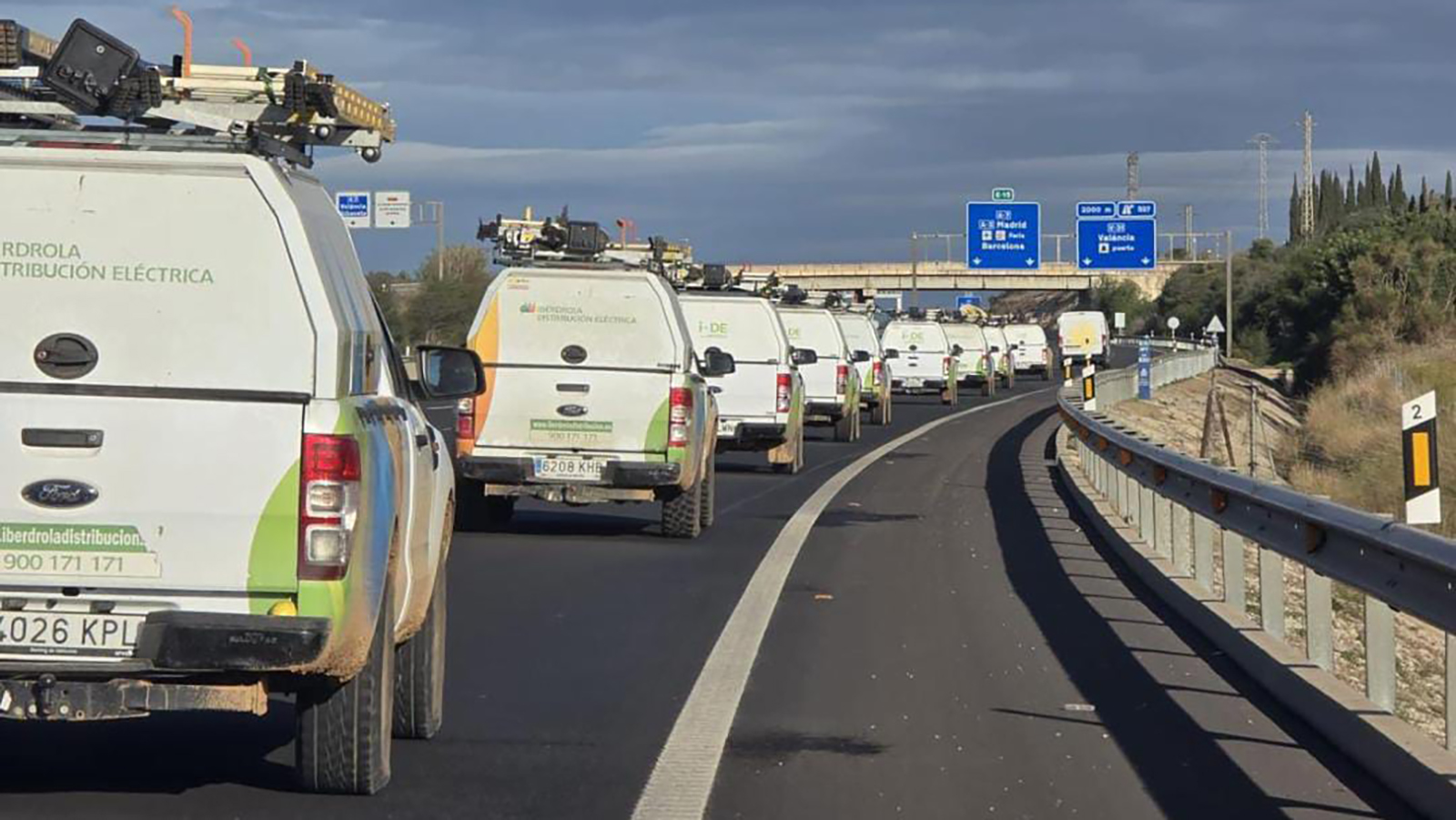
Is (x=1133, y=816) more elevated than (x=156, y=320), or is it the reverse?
(x=156, y=320)

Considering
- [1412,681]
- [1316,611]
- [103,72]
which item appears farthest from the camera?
[1412,681]

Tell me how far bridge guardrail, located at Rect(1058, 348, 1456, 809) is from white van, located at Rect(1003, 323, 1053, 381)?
57.0 meters

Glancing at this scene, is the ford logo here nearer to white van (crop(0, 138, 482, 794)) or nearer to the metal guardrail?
white van (crop(0, 138, 482, 794))

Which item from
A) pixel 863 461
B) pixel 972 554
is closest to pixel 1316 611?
pixel 972 554

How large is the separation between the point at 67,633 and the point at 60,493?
1.37ft

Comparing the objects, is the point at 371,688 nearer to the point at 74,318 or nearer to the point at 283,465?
the point at 283,465

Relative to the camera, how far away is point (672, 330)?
16656 millimetres

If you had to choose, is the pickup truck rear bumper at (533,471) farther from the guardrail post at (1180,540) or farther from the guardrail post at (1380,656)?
the guardrail post at (1380,656)

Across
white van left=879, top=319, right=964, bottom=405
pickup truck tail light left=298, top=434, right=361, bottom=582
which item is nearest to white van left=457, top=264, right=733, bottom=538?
pickup truck tail light left=298, top=434, right=361, bottom=582

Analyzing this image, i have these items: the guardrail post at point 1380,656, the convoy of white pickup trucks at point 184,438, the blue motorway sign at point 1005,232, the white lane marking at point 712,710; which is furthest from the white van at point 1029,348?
the convoy of white pickup trucks at point 184,438

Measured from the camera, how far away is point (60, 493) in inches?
255

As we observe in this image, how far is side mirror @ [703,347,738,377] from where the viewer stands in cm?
1803

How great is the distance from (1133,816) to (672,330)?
9814 millimetres

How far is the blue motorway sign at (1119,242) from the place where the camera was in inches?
2936
